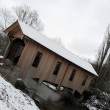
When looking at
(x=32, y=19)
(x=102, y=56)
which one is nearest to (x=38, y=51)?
(x=102, y=56)

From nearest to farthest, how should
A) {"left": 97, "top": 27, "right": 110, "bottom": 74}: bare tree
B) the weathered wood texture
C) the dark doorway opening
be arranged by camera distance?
the weathered wood texture
the dark doorway opening
{"left": 97, "top": 27, "right": 110, "bottom": 74}: bare tree

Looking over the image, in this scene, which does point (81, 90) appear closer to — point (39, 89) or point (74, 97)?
point (74, 97)

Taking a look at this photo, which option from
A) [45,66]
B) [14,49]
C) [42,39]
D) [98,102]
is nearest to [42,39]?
[42,39]

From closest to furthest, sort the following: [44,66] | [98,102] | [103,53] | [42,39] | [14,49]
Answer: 1. [44,66]
2. [42,39]
3. [14,49]
4. [98,102]
5. [103,53]

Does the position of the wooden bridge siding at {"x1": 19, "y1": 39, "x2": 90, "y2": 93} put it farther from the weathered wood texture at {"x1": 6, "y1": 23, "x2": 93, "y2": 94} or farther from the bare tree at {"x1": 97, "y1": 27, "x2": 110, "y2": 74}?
the bare tree at {"x1": 97, "y1": 27, "x2": 110, "y2": 74}

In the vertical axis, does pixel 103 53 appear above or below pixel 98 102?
above

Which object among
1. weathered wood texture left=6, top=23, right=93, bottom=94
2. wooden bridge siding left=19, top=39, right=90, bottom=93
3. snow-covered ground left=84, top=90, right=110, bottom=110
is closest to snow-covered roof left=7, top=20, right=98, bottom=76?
weathered wood texture left=6, top=23, right=93, bottom=94

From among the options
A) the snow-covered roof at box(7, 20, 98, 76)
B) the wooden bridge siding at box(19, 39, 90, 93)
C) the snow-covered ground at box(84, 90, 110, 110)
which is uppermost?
the snow-covered roof at box(7, 20, 98, 76)

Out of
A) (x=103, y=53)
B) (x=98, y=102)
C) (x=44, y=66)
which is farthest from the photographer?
(x=103, y=53)

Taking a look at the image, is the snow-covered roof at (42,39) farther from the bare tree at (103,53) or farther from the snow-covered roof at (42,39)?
the bare tree at (103,53)

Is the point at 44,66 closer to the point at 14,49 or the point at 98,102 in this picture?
the point at 14,49

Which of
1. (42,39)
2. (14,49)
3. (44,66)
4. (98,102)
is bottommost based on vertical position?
(98,102)

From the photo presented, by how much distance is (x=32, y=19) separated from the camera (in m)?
70.4

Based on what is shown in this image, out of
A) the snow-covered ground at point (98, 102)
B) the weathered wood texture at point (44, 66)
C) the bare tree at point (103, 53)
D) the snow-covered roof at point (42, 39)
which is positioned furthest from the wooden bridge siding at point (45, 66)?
the bare tree at point (103, 53)
